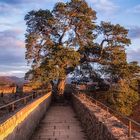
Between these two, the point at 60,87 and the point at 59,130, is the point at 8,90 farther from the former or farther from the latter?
the point at 59,130

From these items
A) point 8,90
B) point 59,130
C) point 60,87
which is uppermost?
point 60,87

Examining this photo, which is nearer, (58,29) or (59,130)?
(59,130)

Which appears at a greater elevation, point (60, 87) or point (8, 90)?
point (60, 87)

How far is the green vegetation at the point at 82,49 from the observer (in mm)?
41594

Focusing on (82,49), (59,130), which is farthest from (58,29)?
(59,130)

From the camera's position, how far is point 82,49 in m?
44.1

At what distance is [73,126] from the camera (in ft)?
72.4

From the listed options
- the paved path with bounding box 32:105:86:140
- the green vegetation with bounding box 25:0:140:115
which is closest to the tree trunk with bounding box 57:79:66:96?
the green vegetation with bounding box 25:0:140:115

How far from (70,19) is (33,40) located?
5.10 m

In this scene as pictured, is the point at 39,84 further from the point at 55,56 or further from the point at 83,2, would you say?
the point at 83,2

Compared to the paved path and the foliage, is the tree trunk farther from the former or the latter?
the paved path

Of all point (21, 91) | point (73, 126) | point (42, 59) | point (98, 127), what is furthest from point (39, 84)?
point (98, 127)

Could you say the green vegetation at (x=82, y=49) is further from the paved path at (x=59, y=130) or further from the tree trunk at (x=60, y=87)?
the paved path at (x=59, y=130)

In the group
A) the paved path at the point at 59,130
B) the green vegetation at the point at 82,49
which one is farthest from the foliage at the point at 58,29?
the paved path at the point at 59,130
